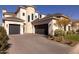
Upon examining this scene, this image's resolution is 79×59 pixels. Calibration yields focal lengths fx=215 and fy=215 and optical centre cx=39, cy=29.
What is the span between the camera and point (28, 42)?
6598mm

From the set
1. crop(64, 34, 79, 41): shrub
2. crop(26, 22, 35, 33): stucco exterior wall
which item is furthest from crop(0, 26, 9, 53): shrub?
crop(64, 34, 79, 41): shrub

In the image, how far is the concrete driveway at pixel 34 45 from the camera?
253 inches

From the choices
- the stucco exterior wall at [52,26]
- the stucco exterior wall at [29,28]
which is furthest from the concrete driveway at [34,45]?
the stucco exterior wall at [52,26]

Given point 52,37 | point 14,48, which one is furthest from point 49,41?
point 14,48

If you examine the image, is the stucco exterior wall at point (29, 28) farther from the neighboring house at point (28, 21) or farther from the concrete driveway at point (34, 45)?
the concrete driveway at point (34, 45)

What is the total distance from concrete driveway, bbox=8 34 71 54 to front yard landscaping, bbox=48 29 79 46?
0.13m

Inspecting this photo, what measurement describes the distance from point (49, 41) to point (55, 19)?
69 centimetres

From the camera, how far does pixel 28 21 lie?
6.63m

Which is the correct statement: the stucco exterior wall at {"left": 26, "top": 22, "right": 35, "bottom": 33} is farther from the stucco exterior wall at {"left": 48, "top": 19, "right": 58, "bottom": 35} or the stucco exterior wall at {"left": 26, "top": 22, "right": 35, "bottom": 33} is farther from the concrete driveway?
the stucco exterior wall at {"left": 48, "top": 19, "right": 58, "bottom": 35}

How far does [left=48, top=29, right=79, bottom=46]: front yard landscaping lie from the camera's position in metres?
6.44

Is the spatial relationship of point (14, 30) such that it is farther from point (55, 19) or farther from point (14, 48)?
point (55, 19)

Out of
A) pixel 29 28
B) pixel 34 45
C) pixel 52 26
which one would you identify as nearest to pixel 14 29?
pixel 29 28

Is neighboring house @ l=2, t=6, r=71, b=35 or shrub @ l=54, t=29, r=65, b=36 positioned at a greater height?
neighboring house @ l=2, t=6, r=71, b=35

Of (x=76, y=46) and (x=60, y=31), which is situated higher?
(x=60, y=31)
